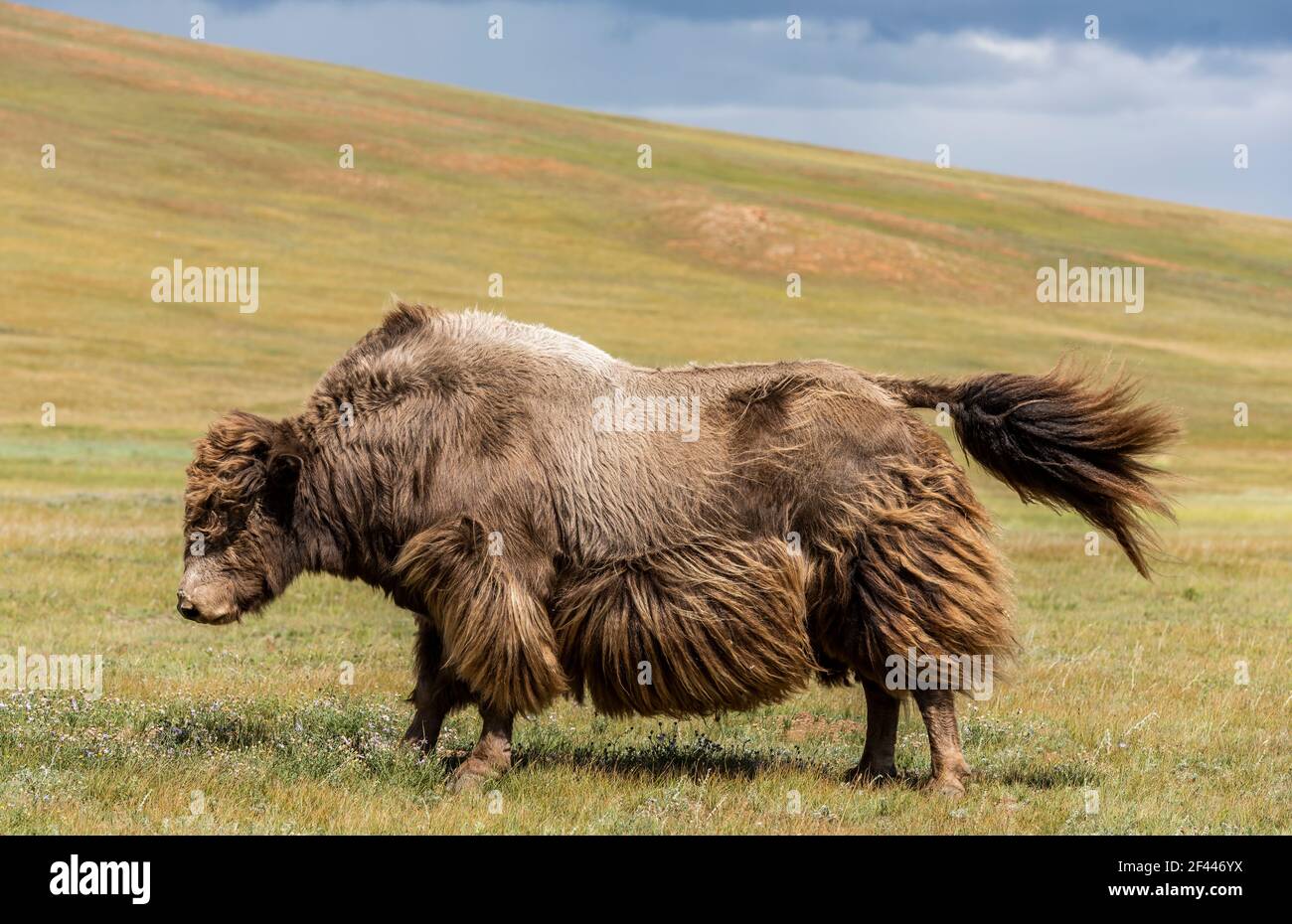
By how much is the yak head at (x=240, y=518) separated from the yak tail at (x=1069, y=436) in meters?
3.46

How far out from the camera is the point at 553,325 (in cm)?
4866

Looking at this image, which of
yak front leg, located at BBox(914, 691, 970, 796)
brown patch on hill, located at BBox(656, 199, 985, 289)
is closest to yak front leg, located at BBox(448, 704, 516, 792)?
yak front leg, located at BBox(914, 691, 970, 796)

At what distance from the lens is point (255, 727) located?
857 centimetres

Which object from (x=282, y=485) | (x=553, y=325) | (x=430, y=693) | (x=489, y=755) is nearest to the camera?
(x=489, y=755)

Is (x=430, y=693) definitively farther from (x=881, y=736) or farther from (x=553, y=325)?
(x=553, y=325)

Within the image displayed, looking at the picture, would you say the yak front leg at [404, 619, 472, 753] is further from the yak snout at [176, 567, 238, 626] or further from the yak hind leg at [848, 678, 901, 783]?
the yak hind leg at [848, 678, 901, 783]

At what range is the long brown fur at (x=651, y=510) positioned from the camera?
7668mm

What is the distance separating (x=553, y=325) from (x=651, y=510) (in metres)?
41.2

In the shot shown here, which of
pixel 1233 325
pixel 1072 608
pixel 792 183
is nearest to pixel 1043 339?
pixel 1233 325

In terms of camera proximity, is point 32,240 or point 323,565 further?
point 32,240

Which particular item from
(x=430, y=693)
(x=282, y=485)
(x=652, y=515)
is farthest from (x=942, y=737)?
(x=282, y=485)

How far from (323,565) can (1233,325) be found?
66688 millimetres

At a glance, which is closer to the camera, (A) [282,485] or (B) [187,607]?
(B) [187,607]

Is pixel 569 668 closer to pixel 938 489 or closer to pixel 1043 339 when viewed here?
pixel 938 489
